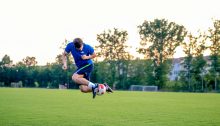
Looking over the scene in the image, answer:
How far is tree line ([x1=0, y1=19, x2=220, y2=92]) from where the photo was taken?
6838 cm

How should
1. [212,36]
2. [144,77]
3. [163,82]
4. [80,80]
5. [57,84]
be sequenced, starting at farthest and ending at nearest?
1. [57,84]
2. [144,77]
3. [163,82]
4. [212,36]
5. [80,80]

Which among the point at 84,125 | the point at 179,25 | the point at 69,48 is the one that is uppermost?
the point at 179,25

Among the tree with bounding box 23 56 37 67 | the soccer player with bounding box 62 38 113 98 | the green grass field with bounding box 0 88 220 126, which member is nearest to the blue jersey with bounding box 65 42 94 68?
the soccer player with bounding box 62 38 113 98

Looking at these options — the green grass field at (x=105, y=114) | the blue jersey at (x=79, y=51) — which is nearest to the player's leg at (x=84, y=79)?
the blue jersey at (x=79, y=51)

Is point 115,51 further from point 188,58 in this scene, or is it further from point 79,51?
point 79,51

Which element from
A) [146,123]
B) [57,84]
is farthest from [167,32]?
[146,123]

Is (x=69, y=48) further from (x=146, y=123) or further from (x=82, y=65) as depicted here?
(x=146, y=123)

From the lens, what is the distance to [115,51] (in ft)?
273

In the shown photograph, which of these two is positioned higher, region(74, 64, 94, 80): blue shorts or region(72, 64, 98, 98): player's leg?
region(74, 64, 94, 80): blue shorts

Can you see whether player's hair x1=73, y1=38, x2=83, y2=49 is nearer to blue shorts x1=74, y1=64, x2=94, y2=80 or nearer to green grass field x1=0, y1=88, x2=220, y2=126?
blue shorts x1=74, y1=64, x2=94, y2=80

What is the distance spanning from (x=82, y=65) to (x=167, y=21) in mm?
69836

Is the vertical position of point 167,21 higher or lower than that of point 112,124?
higher

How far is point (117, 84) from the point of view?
269ft

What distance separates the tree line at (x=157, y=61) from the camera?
224 ft
